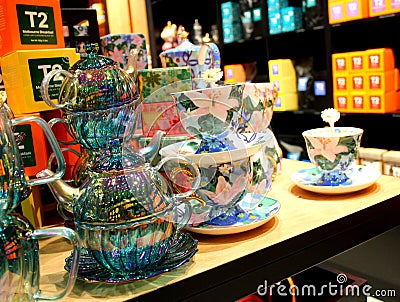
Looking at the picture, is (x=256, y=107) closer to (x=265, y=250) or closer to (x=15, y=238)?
(x=265, y=250)

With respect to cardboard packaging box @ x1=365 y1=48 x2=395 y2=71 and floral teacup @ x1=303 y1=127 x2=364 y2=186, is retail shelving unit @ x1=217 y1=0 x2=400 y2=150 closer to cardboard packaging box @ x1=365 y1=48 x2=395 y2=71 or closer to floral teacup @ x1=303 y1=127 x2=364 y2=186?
cardboard packaging box @ x1=365 y1=48 x2=395 y2=71

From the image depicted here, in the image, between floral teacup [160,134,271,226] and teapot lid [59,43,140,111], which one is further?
floral teacup [160,134,271,226]

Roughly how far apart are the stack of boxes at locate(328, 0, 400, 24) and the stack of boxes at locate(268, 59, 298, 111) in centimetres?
46

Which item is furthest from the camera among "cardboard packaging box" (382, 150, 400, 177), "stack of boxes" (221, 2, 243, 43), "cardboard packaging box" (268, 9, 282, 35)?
"stack of boxes" (221, 2, 243, 43)

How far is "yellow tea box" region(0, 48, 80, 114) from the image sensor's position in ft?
2.99

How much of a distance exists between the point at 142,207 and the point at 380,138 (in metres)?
2.74

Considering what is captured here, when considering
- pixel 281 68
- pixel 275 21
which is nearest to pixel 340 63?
pixel 281 68

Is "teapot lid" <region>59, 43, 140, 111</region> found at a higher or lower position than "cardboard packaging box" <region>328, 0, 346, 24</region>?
lower

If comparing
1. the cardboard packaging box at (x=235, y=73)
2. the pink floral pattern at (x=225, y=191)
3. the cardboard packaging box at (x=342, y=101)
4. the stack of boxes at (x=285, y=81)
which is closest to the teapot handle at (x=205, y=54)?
the pink floral pattern at (x=225, y=191)

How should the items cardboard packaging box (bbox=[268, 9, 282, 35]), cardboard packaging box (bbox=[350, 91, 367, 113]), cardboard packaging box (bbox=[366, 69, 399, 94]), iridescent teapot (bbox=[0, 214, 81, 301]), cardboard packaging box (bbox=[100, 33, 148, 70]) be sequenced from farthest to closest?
cardboard packaging box (bbox=[268, 9, 282, 35]) → cardboard packaging box (bbox=[350, 91, 367, 113]) → cardboard packaging box (bbox=[366, 69, 399, 94]) → cardboard packaging box (bbox=[100, 33, 148, 70]) → iridescent teapot (bbox=[0, 214, 81, 301])

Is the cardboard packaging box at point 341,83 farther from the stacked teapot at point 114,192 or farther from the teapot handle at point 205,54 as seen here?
the stacked teapot at point 114,192

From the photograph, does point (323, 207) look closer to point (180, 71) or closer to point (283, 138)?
point (180, 71)

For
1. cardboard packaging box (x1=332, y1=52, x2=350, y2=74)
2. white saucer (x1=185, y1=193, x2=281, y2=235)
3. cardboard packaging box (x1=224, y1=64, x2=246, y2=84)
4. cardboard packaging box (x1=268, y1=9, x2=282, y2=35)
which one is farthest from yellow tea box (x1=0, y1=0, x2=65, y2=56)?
cardboard packaging box (x1=224, y1=64, x2=246, y2=84)

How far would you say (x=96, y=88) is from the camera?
0.67m
